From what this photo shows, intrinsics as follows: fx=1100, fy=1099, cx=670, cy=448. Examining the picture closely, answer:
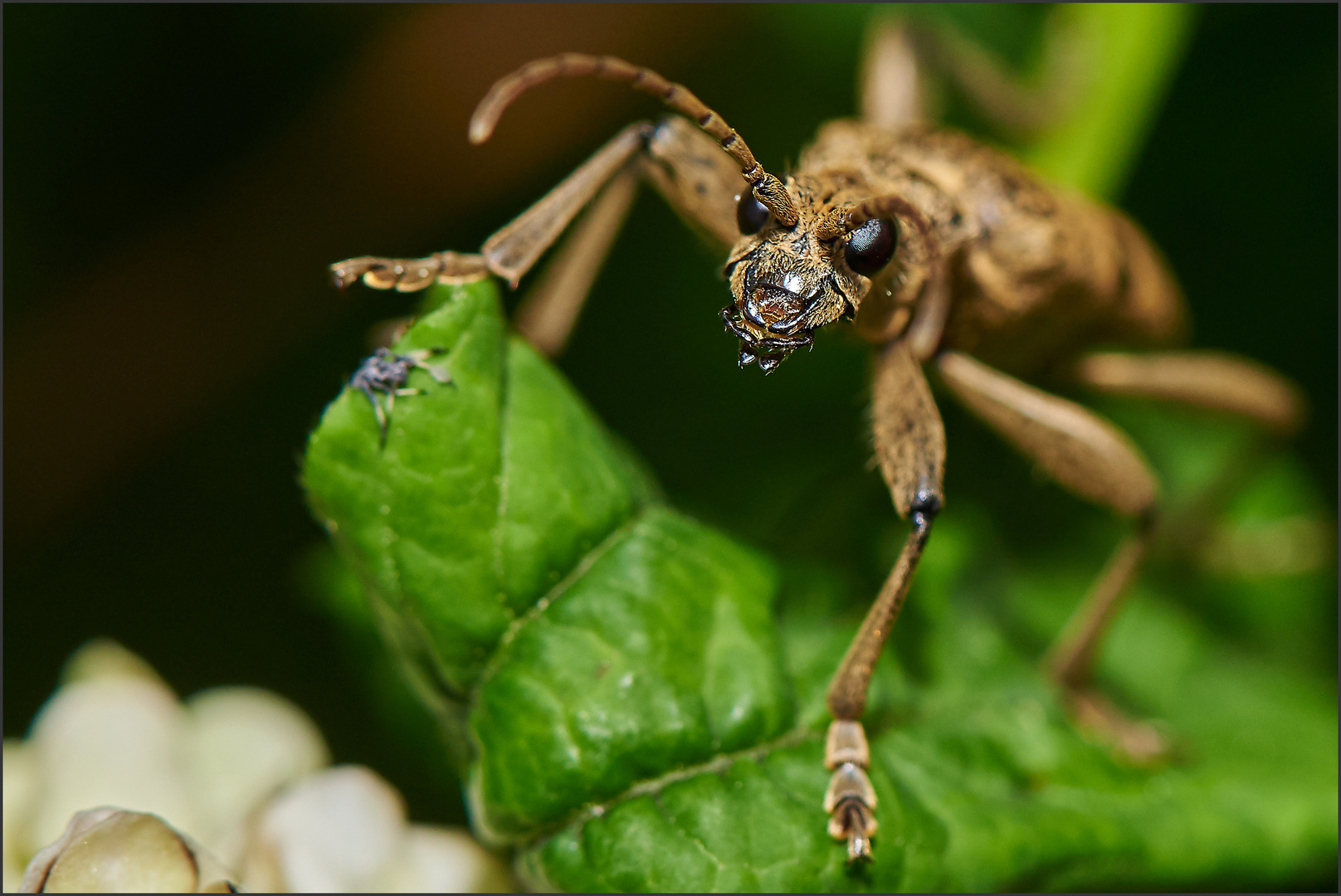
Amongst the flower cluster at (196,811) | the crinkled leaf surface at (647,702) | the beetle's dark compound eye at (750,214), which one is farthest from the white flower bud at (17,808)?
the beetle's dark compound eye at (750,214)

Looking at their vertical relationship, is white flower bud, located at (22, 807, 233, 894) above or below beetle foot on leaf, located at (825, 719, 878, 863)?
above

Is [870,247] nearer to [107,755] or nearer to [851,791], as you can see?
[851,791]

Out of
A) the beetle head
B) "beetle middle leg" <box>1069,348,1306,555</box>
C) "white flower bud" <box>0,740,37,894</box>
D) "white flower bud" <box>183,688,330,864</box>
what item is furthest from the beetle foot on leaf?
"beetle middle leg" <box>1069,348,1306,555</box>

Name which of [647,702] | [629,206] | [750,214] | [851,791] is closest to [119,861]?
[647,702]

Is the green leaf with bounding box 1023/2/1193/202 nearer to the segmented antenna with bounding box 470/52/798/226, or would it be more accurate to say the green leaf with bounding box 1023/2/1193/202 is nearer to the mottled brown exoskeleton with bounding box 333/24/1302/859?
the mottled brown exoskeleton with bounding box 333/24/1302/859

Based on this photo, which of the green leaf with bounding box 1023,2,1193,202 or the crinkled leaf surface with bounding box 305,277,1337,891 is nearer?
the crinkled leaf surface with bounding box 305,277,1337,891

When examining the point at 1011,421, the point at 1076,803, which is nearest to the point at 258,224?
the point at 1011,421
